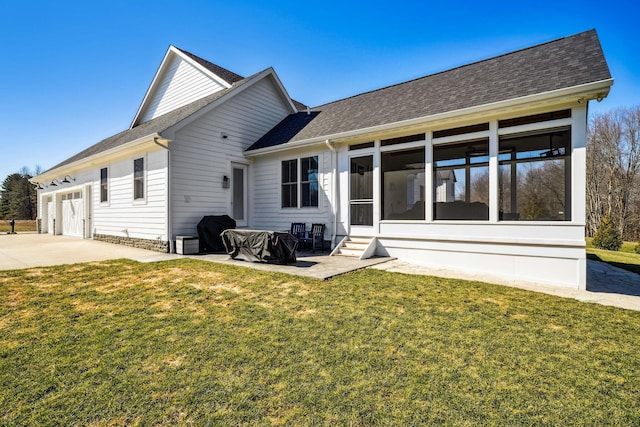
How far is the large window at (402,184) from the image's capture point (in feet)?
27.3

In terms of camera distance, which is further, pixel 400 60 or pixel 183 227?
pixel 400 60

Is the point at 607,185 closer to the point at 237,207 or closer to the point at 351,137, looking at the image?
the point at 351,137

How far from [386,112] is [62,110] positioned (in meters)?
15.5

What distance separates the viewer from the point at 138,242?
32.8 ft

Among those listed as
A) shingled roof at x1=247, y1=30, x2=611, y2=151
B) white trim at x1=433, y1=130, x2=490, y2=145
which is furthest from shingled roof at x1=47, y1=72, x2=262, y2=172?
white trim at x1=433, y1=130, x2=490, y2=145

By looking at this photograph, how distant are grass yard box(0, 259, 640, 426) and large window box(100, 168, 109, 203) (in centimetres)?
819

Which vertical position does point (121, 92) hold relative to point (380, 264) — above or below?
above

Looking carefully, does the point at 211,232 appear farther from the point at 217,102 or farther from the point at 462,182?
the point at 462,182

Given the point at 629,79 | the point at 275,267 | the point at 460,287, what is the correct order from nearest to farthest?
the point at 460,287 → the point at 275,267 → the point at 629,79

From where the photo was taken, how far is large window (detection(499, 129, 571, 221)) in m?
6.31

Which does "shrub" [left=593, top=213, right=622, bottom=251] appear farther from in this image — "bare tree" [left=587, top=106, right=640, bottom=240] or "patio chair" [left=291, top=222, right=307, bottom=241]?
"patio chair" [left=291, top=222, right=307, bottom=241]

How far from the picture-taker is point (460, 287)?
516 centimetres

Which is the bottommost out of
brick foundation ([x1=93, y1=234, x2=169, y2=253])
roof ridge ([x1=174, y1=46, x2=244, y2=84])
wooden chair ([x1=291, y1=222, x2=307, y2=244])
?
brick foundation ([x1=93, y1=234, x2=169, y2=253])

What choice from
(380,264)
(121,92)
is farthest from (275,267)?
(121,92)
